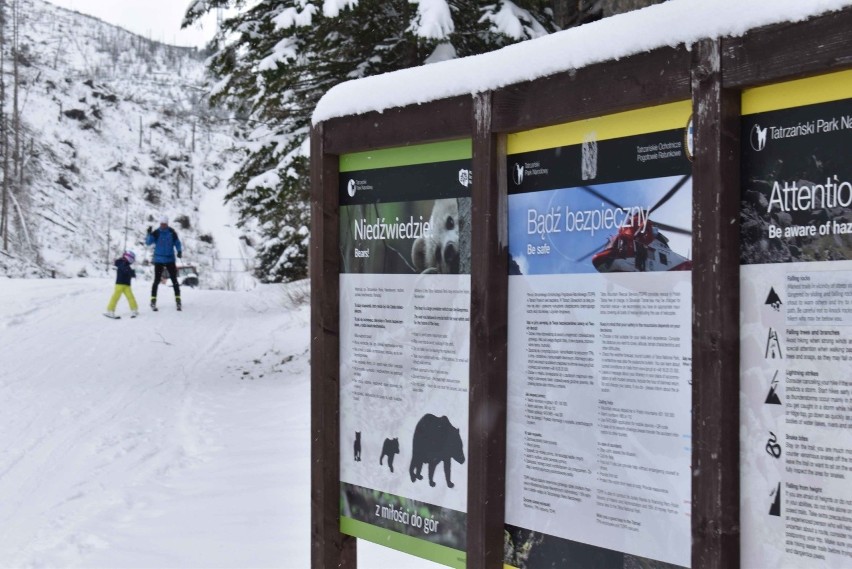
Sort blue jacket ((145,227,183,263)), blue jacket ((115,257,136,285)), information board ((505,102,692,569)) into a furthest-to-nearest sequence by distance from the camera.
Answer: blue jacket ((145,227,183,263)) < blue jacket ((115,257,136,285)) < information board ((505,102,692,569))

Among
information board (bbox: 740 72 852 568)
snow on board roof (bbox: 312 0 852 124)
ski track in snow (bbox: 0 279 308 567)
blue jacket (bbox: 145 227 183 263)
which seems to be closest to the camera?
information board (bbox: 740 72 852 568)

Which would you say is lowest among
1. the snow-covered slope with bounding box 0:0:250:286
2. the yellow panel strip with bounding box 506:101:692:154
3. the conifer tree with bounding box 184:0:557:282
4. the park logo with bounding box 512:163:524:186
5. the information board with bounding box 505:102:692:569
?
the information board with bounding box 505:102:692:569

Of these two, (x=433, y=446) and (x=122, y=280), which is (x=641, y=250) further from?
(x=122, y=280)

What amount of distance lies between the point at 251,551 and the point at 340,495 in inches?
67.5

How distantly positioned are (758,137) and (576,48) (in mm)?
683

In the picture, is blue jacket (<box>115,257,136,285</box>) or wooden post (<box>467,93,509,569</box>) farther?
blue jacket (<box>115,257,136,285</box>)

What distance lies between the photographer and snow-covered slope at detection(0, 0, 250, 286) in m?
43.6

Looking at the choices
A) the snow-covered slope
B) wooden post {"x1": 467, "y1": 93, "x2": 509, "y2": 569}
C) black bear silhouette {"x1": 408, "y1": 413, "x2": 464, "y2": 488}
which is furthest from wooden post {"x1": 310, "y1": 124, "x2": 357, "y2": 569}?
the snow-covered slope

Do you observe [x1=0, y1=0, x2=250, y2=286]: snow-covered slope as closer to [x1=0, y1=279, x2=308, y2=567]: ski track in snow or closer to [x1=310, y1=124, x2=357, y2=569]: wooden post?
[x1=0, y1=279, x2=308, y2=567]: ski track in snow

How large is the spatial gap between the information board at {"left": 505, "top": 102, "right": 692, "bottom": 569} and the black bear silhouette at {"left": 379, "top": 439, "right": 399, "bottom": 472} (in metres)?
0.62

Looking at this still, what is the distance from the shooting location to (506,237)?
3.18 meters

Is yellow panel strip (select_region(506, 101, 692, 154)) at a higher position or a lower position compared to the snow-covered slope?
lower

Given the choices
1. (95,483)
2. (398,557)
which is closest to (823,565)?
(398,557)

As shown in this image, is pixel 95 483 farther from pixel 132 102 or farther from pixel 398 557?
pixel 132 102
